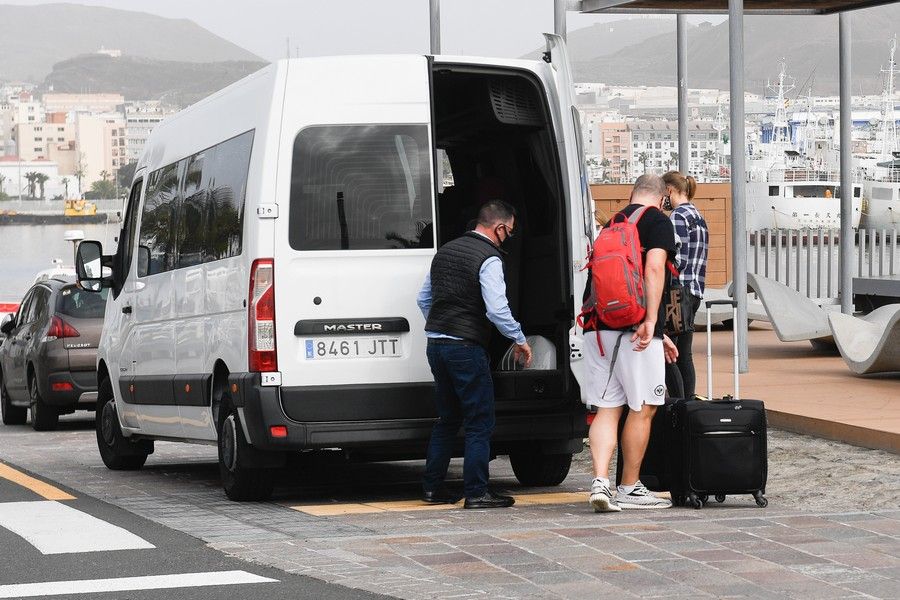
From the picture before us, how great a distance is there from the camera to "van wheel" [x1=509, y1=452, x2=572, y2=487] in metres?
9.90

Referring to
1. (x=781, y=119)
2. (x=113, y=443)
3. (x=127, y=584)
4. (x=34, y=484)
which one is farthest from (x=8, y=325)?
(x=781, y=119)

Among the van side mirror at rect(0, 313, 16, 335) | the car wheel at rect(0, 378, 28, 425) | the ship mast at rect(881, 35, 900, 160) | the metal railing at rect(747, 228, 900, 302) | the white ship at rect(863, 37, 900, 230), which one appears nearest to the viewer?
the car wheel at rect(0, 378, 28, 425)

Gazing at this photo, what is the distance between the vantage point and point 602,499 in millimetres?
8234

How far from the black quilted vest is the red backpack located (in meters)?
0.58

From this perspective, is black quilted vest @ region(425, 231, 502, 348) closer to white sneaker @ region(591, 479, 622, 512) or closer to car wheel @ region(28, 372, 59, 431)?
white sneaker @ region(591, 479, 622, 512)

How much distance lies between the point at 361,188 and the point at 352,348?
846mm

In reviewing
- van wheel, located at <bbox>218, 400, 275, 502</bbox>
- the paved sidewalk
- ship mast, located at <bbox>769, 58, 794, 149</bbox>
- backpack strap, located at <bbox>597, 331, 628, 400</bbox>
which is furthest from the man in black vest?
ship mast, located at <bbox>769, 58, 794, 149</bbox>

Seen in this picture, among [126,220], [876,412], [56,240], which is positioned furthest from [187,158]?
[56,240]

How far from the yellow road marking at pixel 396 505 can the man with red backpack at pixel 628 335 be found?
0.61 meters

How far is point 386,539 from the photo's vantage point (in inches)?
300

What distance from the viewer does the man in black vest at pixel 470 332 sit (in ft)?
28.1

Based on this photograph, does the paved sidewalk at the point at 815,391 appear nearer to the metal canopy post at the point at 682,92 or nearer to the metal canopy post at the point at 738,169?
the metal canopy post at the point at 738,169

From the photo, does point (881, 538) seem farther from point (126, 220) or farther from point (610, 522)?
point (126, 220)

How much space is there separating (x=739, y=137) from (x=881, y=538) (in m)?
7.00
